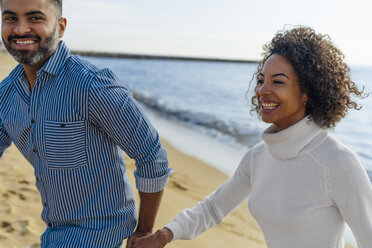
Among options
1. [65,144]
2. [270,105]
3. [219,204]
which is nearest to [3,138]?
[65,144]

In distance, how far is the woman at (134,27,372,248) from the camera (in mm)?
1789

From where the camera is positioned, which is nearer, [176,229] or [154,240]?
[154,240]

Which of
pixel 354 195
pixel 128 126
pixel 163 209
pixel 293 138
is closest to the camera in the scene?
pixel 354 195

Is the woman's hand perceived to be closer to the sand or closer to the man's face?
the man's face

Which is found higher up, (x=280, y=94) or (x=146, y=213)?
(x=280, y=94)

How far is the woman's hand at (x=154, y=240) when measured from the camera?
202 centimetres

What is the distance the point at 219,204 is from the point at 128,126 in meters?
0.76

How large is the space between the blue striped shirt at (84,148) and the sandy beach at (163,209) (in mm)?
1979

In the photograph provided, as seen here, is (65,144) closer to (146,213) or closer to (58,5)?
(146,213)

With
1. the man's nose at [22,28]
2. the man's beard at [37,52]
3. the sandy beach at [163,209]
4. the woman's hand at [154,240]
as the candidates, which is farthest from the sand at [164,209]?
the man's nose at [22,28]

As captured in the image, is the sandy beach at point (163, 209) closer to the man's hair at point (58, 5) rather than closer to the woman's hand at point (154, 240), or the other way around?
the woman's hand at point (154, 240)

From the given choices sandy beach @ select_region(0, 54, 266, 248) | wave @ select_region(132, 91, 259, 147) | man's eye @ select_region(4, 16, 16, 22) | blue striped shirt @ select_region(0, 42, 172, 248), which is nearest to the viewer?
blue striped shirt @ select_region(0, 42, 172, 248)

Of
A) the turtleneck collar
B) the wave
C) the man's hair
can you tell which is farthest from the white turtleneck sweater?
the wave

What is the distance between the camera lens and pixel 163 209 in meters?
4.89
